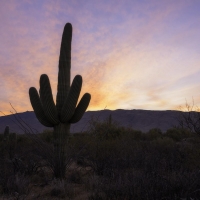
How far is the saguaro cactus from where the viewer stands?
8.41 m

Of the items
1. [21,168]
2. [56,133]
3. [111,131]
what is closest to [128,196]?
[56,133]

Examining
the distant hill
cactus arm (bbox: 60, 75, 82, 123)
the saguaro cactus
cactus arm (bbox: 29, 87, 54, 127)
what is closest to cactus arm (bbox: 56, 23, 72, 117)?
the saguaro cactus

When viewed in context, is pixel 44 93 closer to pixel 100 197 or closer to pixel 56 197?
pixel 56 197

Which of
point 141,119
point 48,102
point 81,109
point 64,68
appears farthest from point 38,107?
point 141,119

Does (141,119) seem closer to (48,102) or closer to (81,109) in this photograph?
(81,109)

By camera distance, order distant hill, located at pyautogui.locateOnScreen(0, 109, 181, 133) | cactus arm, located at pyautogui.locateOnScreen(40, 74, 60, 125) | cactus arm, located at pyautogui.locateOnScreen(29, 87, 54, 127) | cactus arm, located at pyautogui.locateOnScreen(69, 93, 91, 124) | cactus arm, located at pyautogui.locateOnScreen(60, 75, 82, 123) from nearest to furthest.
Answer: cactus arm, located at pyautogui.locateOnScreen(40, 74, 60, 125)
cactus arm, located at pyautogui.locateOnScreen(60, 75, 82, 123)
cactus arm, located at pyautogui.locateOnScreen(29, 87, 54, 127)
cactus arm, located at pyautogui.locateOnScreen(69, 93, 91, 124)
distant hill, located at pyautogui.locateOnScreen(0, 109, 181, 133)

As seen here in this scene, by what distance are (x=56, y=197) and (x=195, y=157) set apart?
5591mm

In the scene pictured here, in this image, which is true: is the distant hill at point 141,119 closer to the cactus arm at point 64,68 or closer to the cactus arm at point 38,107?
the cactus arm at point 64,68

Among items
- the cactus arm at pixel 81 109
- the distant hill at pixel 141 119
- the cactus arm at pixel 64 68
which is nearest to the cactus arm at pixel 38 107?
the cactus arm at pixel 64 68

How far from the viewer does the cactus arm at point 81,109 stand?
29.1 ft

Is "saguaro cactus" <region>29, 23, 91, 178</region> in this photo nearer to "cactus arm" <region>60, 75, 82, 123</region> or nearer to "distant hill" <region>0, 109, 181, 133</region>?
"cactus arm" <region>60, 75, 82, 123</region>

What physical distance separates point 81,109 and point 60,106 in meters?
0.76

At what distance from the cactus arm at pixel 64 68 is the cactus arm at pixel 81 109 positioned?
0.56 meters

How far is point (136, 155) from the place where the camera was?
10914 millimetres
